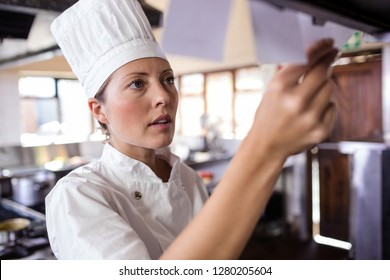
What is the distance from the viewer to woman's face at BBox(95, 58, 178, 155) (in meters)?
0.50

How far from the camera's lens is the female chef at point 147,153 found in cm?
32

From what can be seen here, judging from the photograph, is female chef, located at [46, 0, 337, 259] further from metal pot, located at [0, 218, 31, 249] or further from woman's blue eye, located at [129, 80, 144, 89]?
metal pot, located at [0, 218, 31, 249]

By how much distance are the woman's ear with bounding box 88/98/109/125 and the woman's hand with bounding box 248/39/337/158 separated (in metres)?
0.31

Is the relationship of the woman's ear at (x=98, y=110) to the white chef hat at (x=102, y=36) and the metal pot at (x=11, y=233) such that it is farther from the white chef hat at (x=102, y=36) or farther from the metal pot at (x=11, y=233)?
the metal pot at (x=11, y=233)

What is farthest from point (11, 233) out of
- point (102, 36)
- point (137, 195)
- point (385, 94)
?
point (385, 94)

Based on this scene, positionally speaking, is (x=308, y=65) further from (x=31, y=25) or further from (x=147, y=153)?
(x=31, y=25)

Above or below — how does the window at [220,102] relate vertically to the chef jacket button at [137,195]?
above

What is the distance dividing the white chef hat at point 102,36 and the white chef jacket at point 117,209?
14cm

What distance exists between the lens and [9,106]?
86 cm

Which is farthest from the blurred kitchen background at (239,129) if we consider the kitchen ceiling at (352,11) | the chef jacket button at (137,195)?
the chef jacket button at (137,195)

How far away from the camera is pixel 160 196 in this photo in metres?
0.63

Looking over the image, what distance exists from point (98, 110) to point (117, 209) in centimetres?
16

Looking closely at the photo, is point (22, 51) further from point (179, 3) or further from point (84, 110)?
point (179, 3)
